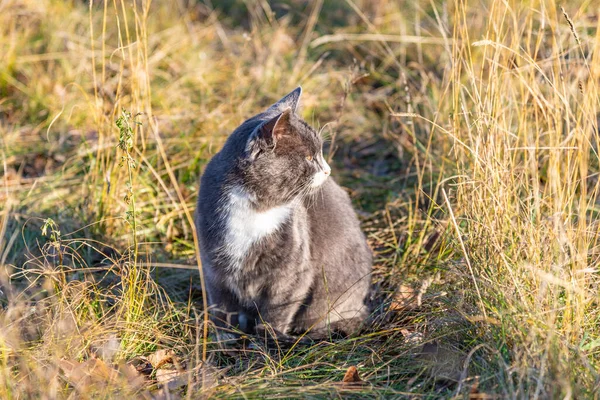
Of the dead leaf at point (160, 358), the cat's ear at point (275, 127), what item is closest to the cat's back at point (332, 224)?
the cat's ear at point (275, 127)

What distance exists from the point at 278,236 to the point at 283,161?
0.31 m

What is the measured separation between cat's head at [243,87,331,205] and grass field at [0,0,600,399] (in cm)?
33

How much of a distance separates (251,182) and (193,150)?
1420 millimetres

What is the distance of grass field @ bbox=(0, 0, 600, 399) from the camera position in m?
2.18

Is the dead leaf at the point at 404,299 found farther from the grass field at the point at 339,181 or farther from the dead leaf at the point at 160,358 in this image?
the dead leaf at the point at 160,358

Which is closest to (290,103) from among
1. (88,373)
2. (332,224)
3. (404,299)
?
(332,224)

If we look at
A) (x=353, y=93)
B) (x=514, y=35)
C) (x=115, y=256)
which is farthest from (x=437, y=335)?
(x=353, y=93)

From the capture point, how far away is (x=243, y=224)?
99.0 inches

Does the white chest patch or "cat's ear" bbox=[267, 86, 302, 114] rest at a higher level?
"cat's ear" bbox=[267, 86, 302, 114]

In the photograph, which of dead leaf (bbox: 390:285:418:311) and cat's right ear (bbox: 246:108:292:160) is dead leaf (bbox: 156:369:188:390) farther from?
dead leaf (bbox: 390:285:418:311)

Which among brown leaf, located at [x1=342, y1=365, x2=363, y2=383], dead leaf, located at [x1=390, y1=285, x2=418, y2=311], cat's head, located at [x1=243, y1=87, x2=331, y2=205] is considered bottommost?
dead leaf, located at [x1=390, y1=285, x2=418, y2=311]

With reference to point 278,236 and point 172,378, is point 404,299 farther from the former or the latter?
point 172,378

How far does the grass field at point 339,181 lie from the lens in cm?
218

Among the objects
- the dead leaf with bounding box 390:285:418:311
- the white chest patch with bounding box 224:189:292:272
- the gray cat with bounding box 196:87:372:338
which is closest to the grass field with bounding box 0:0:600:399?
the dead leaf with bounding box 390:285:418:311
